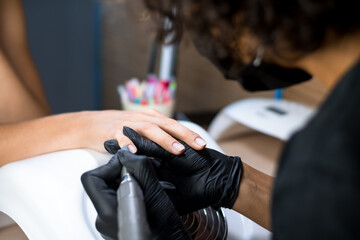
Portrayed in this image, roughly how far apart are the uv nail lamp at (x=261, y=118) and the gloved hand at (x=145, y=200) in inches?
20.3

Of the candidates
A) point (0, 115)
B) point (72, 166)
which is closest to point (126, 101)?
point (0, 115)

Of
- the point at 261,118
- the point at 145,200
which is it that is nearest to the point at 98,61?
the point at 261,118

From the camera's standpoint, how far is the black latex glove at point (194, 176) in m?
0.59

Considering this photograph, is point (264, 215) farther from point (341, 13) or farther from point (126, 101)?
point (126, 101)

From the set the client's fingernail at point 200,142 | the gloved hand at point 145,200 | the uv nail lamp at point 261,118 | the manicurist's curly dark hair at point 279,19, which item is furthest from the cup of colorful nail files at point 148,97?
the manicurist's curly dark hair at point 279,19

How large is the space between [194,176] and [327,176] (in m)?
0.31

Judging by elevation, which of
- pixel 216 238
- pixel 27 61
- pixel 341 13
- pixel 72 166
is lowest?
pixel 216 238

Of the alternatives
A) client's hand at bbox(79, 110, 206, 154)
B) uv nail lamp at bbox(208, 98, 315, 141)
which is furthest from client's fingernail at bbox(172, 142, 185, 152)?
uv nail lamp at bbox(208, 98, 315, 141)

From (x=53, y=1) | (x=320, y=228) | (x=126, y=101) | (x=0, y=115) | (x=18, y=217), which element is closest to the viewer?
(x=320, y=228)

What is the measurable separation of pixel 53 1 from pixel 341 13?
1.51 metres

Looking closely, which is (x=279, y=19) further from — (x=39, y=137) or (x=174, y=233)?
(x=39, y=137)

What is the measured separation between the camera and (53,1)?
164 cm

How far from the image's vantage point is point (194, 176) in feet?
1.99

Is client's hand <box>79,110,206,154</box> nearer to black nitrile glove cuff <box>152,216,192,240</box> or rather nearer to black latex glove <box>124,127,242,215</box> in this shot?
black latex glove <box>124,127,242,215</box>
